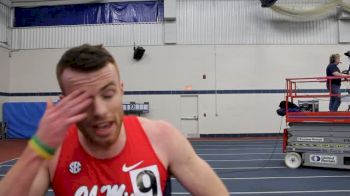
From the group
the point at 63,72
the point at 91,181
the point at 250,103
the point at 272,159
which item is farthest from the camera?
the point at 250,103

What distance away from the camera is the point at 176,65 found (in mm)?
17312

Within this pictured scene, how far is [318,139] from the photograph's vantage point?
28.6 ft

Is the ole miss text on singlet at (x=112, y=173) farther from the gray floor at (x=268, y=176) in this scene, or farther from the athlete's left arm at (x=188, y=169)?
the gray floor at (x=268, y=176)

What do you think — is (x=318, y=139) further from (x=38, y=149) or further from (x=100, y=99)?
(x=38, y=149)

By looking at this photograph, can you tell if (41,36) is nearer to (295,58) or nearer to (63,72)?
(295,58)

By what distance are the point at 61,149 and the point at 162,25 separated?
1626cm

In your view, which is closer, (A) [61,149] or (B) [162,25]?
(A) [61,149]

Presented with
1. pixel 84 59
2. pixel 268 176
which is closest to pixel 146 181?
pixel 84 59

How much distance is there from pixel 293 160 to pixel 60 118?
8518mm

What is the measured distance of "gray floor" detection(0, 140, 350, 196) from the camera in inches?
257

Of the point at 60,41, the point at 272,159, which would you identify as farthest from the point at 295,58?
the point at 60,41

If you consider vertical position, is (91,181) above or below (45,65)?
below

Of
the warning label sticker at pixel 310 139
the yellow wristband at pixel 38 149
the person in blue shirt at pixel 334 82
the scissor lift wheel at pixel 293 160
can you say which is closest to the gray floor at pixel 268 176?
the scissor lift wheel at pixel 293 160

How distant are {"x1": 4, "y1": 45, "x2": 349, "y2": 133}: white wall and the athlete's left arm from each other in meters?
15.6
